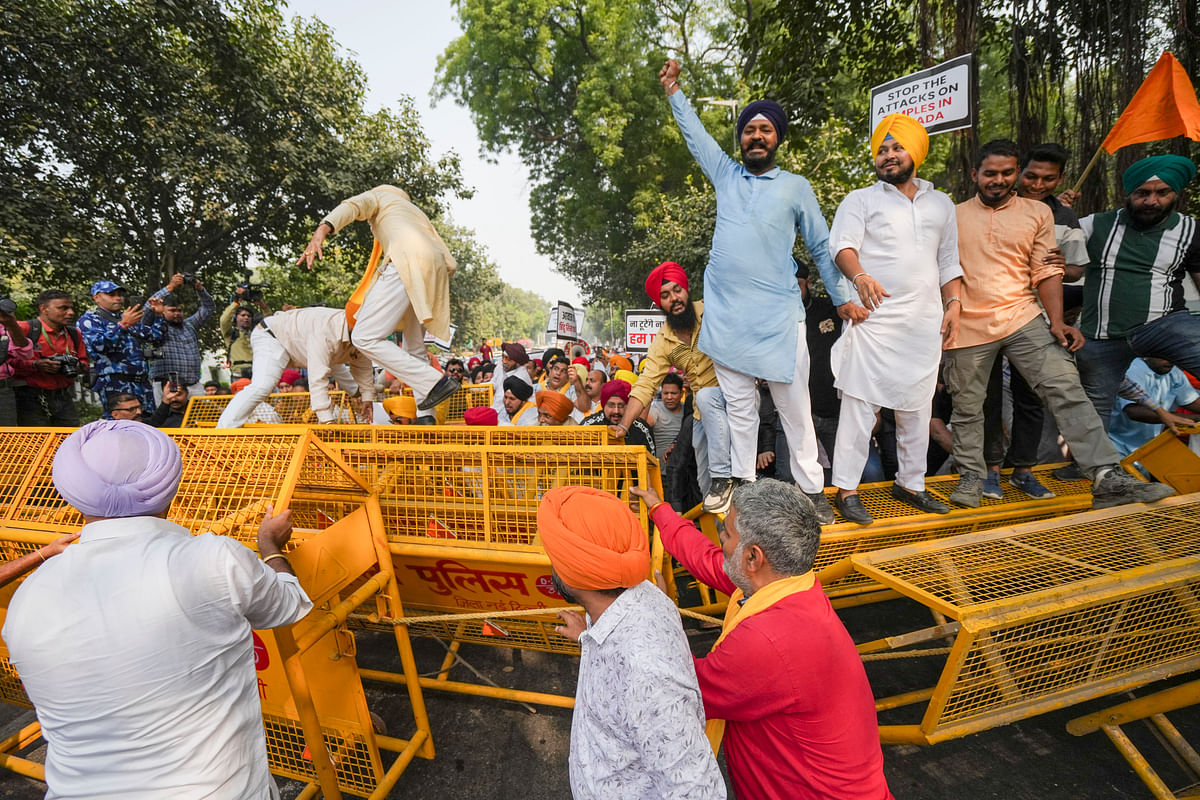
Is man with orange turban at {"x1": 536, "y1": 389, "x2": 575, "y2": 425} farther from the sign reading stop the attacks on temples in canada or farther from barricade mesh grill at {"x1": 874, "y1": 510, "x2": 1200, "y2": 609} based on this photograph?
the sign reading stop the attacks on temples in canada

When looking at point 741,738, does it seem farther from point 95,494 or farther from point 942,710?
point 95,494

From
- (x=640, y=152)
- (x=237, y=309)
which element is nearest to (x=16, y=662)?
(x=237, y=309)

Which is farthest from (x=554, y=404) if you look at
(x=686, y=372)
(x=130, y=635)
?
(x=130, y=635)

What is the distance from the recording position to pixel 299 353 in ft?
14.5

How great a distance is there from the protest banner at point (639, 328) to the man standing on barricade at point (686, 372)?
495cm

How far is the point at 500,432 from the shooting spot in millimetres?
3488

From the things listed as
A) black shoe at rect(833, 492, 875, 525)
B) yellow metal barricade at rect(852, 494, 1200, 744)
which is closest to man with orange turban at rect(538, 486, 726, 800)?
yellow metal barricade at rect(852, 494, 1200, 744)

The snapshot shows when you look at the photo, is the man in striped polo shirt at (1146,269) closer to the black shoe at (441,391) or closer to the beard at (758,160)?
the beard at (758,160)

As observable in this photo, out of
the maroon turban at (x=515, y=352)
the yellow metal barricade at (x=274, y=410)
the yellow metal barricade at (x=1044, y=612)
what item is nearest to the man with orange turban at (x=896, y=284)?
the yellow metal barricade at (x=1044, y=612)

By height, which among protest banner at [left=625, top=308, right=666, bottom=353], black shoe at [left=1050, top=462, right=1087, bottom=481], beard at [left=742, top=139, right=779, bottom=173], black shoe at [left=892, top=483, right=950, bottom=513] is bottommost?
black shoe at [left=1050, top=462, right=1087, bottom=481]

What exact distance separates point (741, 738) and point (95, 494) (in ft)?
6.65

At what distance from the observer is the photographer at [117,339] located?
4875mm

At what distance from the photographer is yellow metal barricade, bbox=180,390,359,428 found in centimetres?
512

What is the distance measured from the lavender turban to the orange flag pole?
16.6 feet
